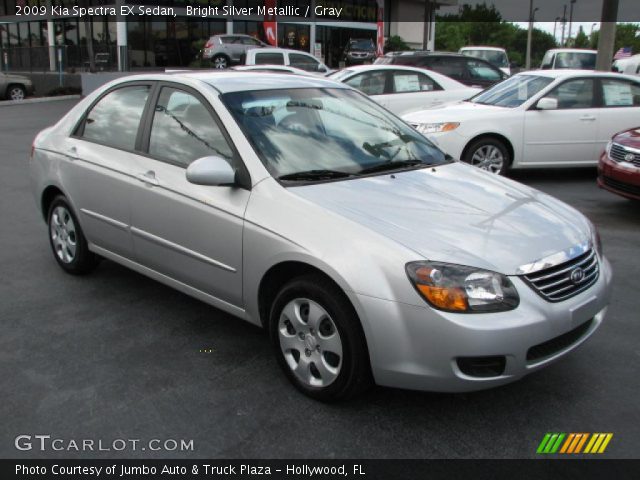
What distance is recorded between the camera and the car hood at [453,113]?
8.94 meters

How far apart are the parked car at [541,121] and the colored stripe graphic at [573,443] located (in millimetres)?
6016

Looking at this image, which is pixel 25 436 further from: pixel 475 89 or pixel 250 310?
pixel 475 89

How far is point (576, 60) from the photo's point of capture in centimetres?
2025

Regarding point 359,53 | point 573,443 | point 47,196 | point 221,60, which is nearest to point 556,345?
point 573,443

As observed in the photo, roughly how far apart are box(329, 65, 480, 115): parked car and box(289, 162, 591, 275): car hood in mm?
8030

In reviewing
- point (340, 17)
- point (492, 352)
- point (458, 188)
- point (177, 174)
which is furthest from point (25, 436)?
point (340, 17)

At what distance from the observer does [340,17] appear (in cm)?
4438

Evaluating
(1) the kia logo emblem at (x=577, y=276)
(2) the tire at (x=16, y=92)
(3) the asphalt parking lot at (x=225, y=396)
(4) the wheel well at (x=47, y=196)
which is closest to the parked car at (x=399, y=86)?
(4) the wheel well at (x=47, y=196)

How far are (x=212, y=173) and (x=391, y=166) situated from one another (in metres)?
1.14

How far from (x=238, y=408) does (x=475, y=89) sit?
10.5m

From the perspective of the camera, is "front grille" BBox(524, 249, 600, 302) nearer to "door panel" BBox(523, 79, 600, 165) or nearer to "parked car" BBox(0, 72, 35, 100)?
"door panel" BBox(523, 79, 600, 165)

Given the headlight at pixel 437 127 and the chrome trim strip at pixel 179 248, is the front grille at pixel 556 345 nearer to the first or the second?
the chrome trim strip at pixel 179 248

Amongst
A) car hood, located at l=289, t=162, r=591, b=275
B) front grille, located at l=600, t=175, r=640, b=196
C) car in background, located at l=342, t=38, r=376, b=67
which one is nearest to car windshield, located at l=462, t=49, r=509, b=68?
car in background, located at l=342, t=38, r=376, b=67

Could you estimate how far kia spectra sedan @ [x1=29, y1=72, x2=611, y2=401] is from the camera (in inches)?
118
